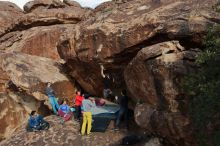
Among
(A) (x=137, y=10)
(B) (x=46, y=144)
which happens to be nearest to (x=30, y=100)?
(B) (x=46, y=144)

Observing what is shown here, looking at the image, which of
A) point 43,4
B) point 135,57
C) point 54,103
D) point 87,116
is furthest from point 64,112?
point 43,4

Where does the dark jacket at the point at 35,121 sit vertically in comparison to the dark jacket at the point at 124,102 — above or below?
below

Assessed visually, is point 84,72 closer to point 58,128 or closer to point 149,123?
point 58,128

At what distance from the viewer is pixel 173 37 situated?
16.0 m

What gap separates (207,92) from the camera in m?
12.1

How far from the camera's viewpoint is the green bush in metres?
12.0

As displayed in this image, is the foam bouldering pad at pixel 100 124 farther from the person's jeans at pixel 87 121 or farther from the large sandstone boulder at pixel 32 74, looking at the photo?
the large sandstone boulder at pixel 32 74

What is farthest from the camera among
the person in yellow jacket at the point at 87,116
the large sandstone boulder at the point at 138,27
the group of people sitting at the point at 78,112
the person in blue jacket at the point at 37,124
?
the person in blue jacket at the point at 37,124

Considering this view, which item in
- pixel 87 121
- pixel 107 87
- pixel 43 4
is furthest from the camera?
pixel 43 4

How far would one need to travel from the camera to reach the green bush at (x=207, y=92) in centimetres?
1205

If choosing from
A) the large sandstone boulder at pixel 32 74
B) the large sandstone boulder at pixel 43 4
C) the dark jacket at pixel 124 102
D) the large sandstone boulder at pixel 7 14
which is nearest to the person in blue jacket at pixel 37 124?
the large sandstone boulder at pixel 32 74

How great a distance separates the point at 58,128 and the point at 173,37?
6762mm

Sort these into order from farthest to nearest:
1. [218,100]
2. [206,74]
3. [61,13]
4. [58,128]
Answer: [61,13], [58,128], [206,74], [218,100]

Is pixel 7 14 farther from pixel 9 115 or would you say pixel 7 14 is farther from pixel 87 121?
pixel 87 121
